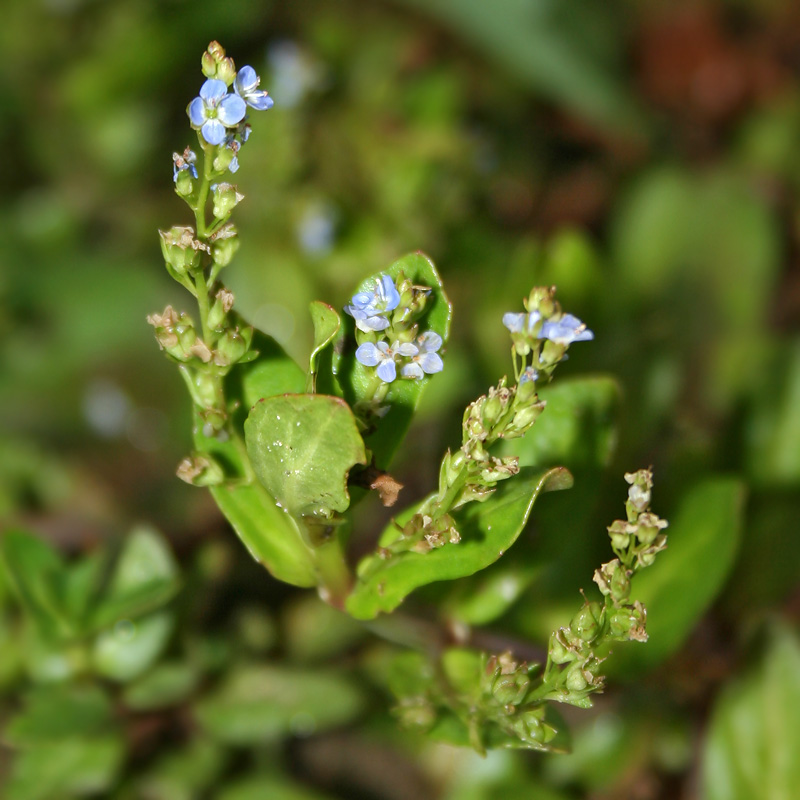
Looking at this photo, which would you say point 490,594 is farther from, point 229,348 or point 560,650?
point 229,348

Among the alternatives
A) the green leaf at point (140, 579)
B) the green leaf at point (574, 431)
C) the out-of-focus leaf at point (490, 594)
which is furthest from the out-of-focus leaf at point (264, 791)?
the green leaf at point (574, 431)

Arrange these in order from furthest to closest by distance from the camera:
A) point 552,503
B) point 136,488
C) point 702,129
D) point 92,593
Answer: point 702,129
point 136,488
point 92,593
point 552,503

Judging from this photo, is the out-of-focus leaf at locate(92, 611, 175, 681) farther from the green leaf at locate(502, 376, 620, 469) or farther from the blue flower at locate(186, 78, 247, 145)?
the blue flower at locate(186, 78, 247, 145)

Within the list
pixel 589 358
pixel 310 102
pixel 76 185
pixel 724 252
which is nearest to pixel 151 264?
pixel 76 185

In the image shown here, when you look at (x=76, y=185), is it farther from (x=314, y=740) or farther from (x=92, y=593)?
(x=314, y=740)

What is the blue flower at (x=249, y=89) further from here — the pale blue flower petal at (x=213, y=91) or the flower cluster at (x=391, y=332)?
the flower cluster at (x=391, y=332)
